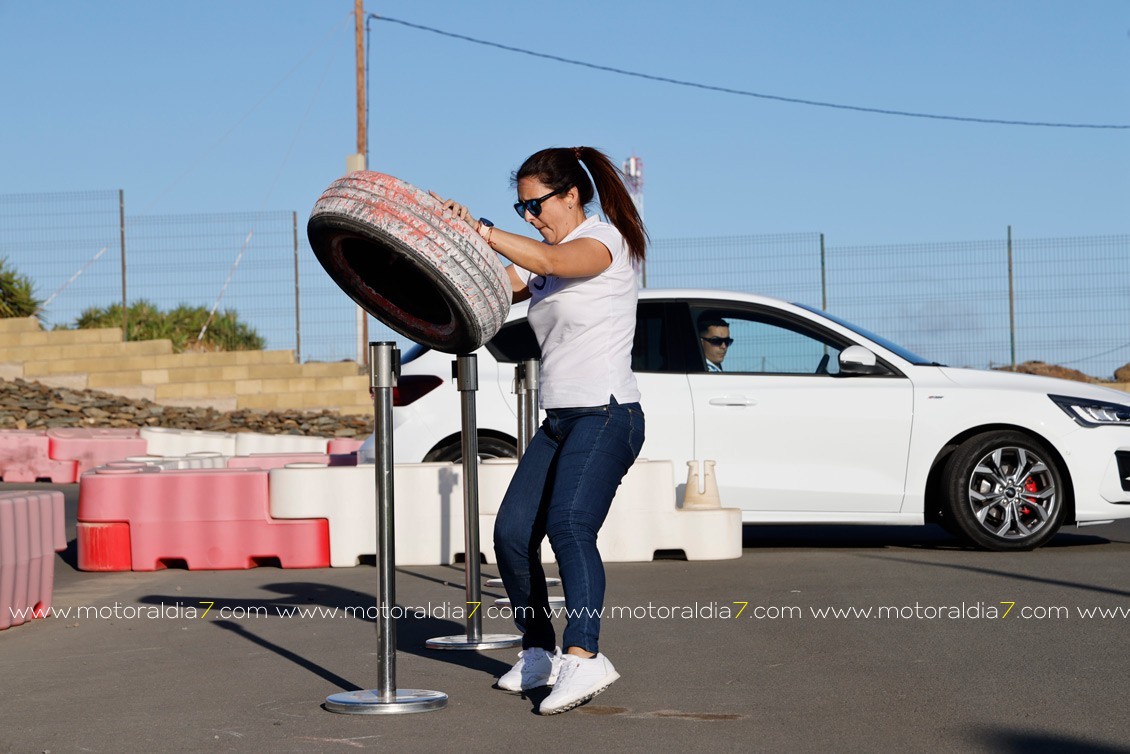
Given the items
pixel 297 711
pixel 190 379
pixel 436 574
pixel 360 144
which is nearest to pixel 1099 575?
pixel 436 574

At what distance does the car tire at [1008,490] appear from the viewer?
9562mm

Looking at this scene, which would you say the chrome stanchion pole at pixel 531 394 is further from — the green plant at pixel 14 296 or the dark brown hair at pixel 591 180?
the green plant at pixel 14 296

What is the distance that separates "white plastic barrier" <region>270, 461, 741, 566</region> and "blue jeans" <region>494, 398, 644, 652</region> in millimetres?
4243

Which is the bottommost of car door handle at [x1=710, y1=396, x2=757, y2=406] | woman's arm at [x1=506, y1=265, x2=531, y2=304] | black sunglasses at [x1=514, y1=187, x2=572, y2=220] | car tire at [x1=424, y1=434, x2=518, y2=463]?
car tire at [x1=424, y1=434, x2=518, y2=463]

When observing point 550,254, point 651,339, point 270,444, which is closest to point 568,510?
point 550,254

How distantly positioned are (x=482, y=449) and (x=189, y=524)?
6.46 feet

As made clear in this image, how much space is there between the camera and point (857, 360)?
9555 millimetres

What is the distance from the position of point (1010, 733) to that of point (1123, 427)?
583 cm

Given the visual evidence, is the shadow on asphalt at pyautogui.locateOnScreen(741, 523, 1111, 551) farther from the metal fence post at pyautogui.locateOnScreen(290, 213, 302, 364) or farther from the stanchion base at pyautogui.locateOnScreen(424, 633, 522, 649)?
the metal fence post at pyautogui.locateOnScreen(290, 213, 302, 364)

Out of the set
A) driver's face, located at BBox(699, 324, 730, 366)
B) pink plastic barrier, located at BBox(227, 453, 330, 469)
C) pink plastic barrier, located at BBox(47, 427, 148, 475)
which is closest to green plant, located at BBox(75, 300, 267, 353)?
pink plastic barrier, located at BBox(47, 427, 148, 475)

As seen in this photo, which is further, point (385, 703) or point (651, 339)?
point (651, 339)

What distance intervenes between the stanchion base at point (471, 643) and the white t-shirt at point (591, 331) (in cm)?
163

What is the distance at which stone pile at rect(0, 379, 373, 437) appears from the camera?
22766 millimetres

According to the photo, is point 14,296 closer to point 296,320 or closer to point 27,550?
point 296,320
